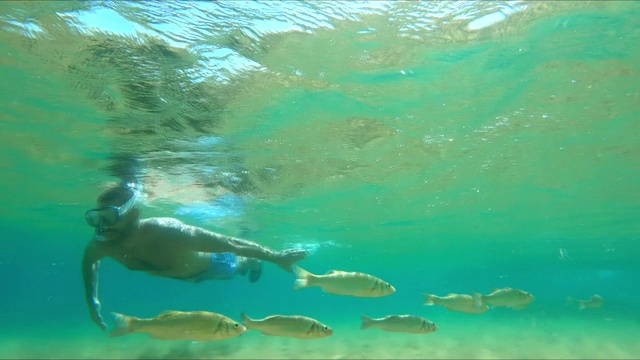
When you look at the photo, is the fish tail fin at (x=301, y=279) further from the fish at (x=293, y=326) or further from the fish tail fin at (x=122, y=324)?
the fish tail fin at (x=122, y=324)

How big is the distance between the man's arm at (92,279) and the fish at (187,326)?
3561 mm

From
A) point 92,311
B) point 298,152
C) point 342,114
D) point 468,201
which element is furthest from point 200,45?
point 468,201

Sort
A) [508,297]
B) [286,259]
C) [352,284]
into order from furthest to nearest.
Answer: [508,297], [286,259], [352,284]

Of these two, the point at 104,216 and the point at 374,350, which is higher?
the point at 104,216

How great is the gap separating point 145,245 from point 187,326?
4403 millimetres

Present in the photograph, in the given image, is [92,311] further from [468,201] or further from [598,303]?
[468,201]

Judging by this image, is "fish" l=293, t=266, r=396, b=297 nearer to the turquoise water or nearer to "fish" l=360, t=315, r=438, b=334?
"fish" l=360, t=315, r=438, b=334

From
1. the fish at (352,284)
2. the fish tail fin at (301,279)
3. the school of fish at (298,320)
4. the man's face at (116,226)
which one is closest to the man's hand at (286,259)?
the school of fish at (298,320)

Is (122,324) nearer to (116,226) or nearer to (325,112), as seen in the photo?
(116,226)

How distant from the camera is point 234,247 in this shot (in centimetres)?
945

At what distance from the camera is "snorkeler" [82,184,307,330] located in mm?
8961

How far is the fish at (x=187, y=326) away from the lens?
5645mm

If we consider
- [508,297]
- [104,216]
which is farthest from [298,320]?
[508,297]

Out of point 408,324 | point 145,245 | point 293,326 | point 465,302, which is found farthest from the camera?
point 145,245
